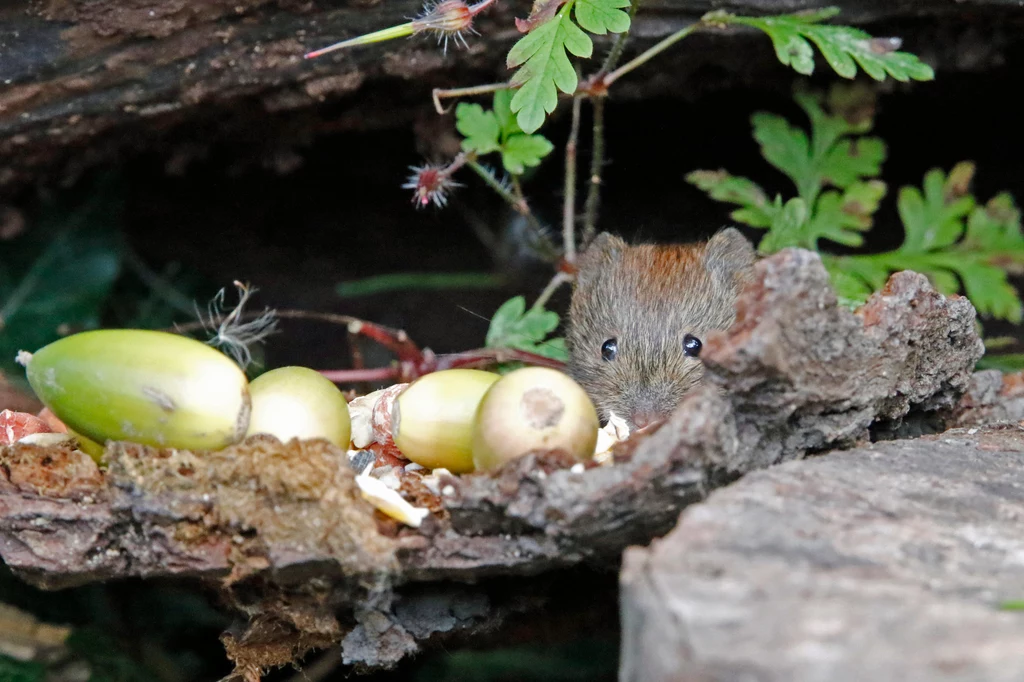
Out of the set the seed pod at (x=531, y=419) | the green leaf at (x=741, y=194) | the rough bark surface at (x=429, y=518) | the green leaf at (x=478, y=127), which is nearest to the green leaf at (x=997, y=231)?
the green leaf at (x=741, y=194)

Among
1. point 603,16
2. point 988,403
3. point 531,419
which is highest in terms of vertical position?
point 603,16

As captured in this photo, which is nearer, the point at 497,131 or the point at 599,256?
the point at 497,131

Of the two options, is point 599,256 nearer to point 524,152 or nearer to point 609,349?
point 609,349

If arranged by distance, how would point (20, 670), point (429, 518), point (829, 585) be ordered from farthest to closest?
point (20, 670) < point (429, 518) < point (829, 585)

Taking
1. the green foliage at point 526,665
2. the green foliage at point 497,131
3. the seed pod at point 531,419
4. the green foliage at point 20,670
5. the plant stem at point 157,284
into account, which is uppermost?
the green foliage at point 497,131

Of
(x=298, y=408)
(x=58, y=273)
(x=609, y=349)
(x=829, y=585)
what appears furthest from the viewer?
(x=58, y=273)

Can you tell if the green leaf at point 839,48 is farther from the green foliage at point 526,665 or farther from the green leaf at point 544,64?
the green foliage at point 526,665

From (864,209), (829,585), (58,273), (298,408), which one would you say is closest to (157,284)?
(58,273)

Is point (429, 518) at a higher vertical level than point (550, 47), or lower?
lower
